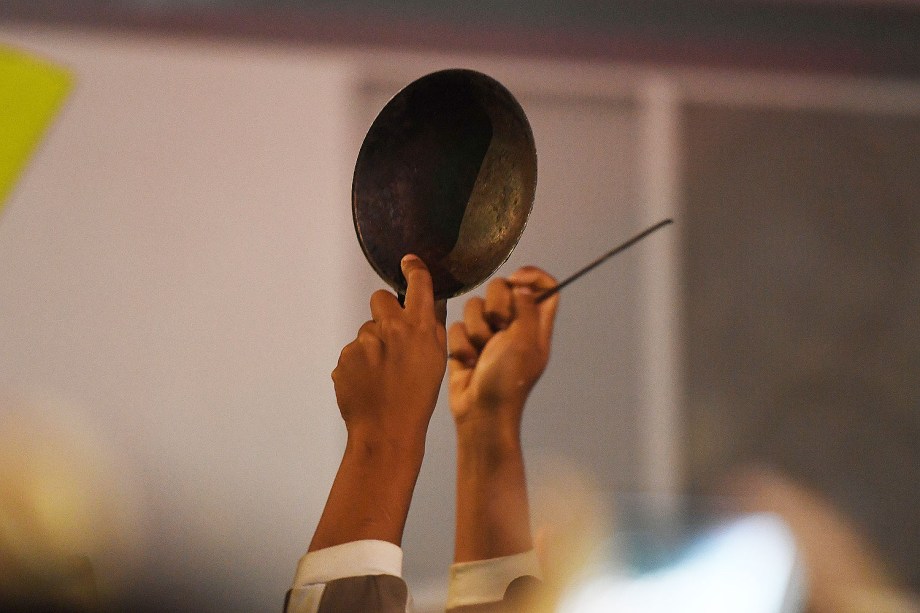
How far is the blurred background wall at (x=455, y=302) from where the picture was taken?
154cm

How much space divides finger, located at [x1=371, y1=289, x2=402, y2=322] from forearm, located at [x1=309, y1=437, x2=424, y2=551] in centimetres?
7

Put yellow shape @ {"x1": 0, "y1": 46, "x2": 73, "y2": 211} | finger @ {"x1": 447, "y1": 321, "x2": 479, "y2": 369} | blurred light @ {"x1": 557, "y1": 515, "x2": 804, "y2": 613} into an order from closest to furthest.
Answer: finger @ {"x1": 447, "y1": 321, "x2": 479, "y2": 369}, blurred light @ {"x1": 557, "y1": 515, "x2": 804, "y2": 613}, yellow shape @ {"x1": 0, "y1": 46, "x2": 73, "y2": 211}

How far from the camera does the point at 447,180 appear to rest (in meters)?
0.62

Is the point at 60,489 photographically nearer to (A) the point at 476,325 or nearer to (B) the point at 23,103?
(B) the point at 23,103

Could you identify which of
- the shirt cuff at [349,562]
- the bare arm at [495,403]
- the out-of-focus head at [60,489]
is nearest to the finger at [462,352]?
the bare arm at [495,403]

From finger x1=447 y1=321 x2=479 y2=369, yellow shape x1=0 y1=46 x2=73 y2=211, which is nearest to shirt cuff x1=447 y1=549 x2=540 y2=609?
finger x1=447 y1=321 x2=479 y2=369

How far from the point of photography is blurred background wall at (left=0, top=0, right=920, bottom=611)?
60.7 inches

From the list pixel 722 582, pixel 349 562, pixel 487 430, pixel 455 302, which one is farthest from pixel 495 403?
pixel 455 302

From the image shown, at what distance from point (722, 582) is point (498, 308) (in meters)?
0.67

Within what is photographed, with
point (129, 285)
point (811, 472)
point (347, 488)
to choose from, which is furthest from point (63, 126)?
point (811, 472)

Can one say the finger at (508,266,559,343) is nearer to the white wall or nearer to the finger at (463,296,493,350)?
the finger at (463,296,493,350)

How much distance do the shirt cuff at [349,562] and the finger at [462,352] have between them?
257mm

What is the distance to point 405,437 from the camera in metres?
0.49

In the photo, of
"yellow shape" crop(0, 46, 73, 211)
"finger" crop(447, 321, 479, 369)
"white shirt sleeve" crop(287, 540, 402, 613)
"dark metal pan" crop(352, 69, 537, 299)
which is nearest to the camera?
"white shirt sleeve" crop(287, 540, 402, 613)
